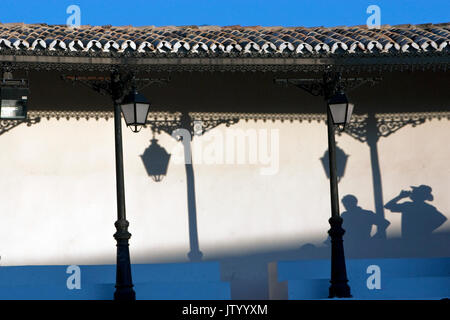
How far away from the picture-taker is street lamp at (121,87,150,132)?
41.9 ft

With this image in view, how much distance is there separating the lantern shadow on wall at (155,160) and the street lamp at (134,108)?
8.41 feet

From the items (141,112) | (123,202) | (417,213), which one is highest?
(141,112)

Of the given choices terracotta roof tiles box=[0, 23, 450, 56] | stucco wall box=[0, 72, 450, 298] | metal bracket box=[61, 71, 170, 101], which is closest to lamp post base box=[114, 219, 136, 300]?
metal bracket box=[61, 71, 170, 101]

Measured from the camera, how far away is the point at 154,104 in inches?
607

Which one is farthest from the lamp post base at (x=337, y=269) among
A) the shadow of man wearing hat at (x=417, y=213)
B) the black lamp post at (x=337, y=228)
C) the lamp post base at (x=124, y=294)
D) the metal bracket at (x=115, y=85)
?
the metal bracket at (x=115, y=85)

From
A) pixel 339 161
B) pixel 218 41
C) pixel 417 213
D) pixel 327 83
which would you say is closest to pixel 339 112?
pixel 327 83

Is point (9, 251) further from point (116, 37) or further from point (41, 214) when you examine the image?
point (116, 37)

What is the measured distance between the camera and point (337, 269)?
13023mm

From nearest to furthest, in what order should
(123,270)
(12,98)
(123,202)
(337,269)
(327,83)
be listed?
(123,270), (123,202), (337,269), (12,98), (327,83)

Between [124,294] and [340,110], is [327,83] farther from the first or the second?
[124,294]

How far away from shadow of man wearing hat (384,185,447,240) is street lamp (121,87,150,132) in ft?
16.0

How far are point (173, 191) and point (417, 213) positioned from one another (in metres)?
3.97

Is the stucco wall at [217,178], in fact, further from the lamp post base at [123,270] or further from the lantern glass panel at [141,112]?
the lantern glass panel at [141,112]
